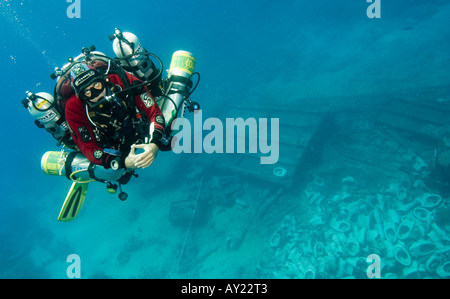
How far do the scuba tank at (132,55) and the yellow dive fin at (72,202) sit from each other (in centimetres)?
263

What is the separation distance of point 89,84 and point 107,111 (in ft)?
1.59

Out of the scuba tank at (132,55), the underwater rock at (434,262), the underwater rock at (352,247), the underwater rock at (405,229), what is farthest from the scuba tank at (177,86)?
the underwater rock at (434,262)

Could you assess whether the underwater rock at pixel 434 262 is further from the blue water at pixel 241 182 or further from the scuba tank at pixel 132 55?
the scuba tank at pixel 132 55

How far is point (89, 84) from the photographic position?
124 inches

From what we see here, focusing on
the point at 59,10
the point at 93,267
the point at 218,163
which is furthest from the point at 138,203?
the point at 59,10

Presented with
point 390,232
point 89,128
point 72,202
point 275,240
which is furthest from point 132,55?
point 390,232

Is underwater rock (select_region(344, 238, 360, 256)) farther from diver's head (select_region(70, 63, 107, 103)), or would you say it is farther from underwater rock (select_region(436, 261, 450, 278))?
diver's head (select_region(70, 63, 107, 103))

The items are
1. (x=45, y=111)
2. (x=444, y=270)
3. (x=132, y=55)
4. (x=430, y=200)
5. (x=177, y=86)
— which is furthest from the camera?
(x=430, y=200)

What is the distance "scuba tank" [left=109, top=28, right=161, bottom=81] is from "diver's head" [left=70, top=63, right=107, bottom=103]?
0.77m

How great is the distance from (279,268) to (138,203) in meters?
11.3

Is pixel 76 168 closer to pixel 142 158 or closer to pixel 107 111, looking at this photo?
pixel 107 111

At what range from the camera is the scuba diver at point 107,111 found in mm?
3264

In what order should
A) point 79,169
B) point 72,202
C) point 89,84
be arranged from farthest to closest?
1. point 72,202
2. point 79,169
3. point 89,84

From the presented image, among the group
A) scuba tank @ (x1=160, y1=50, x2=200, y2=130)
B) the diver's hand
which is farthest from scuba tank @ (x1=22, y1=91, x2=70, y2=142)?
scuba tank @ (x1=160, y1=50, x2=200, y2=130)
